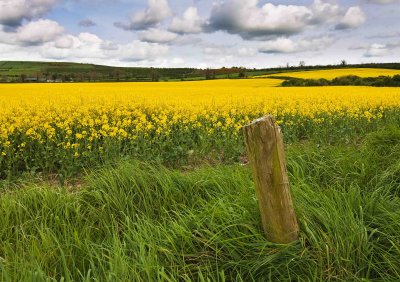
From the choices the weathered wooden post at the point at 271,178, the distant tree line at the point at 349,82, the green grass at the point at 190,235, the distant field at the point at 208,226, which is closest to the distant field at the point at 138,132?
the distant field at the point at 208,226

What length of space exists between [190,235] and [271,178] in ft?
2.86

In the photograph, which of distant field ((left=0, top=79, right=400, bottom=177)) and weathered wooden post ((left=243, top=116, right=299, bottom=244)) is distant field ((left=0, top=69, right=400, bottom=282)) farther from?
distant field ((left=0, top=79, right=400, bottom=177))

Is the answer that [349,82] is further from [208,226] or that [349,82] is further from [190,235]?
[190,235]

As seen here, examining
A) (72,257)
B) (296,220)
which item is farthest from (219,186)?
(72,257)

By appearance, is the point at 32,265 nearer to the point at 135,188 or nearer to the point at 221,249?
the point at 221,249

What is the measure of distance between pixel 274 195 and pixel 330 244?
0.55 meters

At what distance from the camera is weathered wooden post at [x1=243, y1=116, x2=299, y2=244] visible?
9.15 ft

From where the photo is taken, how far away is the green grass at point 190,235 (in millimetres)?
2801

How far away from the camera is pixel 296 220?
300cm

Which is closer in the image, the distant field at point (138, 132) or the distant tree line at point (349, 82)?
the distant field at point (138, 132)

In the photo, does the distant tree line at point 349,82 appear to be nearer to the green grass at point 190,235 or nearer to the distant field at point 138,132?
the distant field at point 138,132

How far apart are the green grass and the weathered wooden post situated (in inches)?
4.5

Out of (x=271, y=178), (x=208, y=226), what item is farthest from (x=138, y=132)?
(x=271, y=178)

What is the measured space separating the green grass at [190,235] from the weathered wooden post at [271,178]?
0.12 metres
